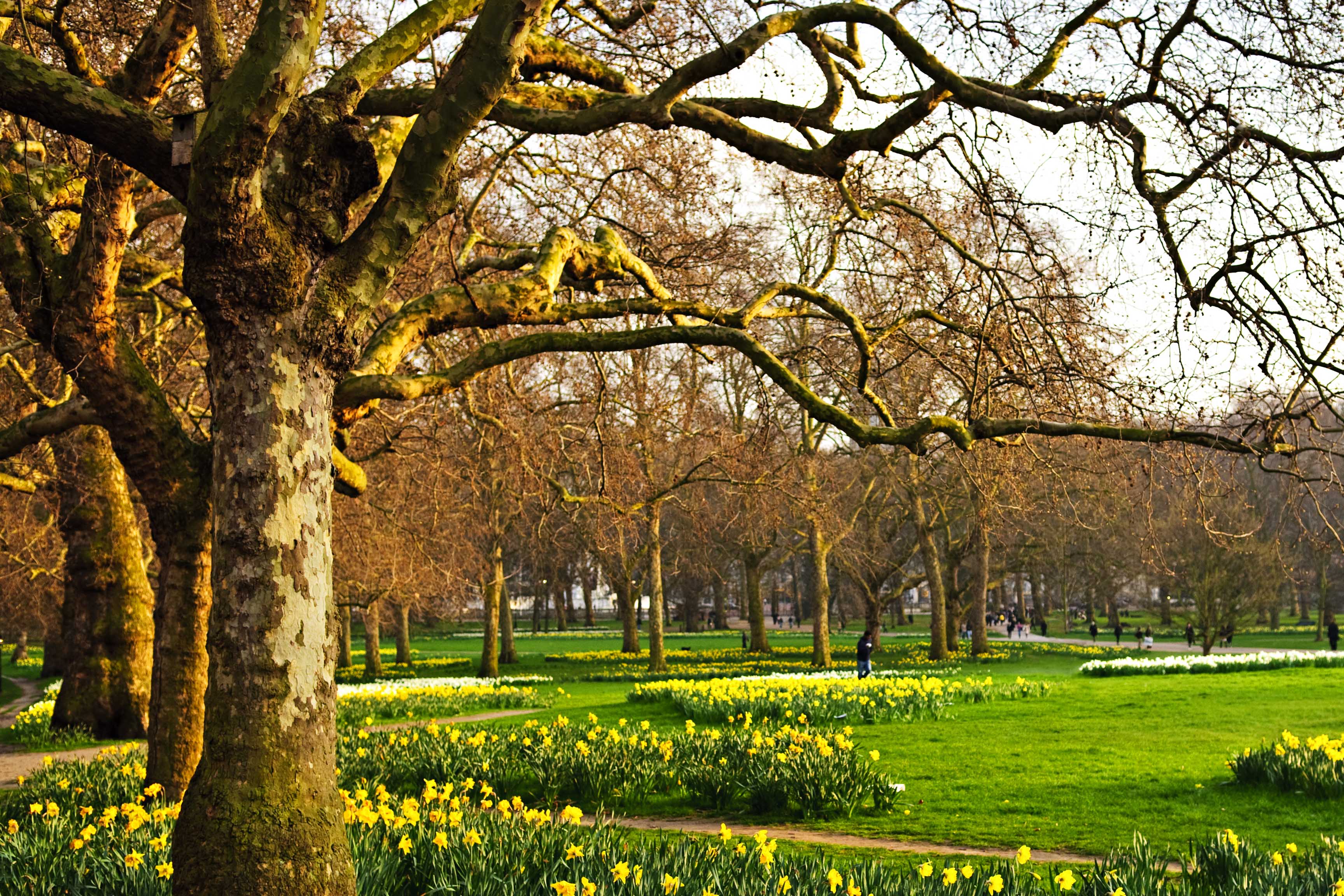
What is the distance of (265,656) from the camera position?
4020 mm

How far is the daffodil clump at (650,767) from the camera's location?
8453 millimetres

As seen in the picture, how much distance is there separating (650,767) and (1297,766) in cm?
527

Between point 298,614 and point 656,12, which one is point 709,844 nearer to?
point 298,614

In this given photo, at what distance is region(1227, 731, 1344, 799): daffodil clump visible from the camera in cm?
840

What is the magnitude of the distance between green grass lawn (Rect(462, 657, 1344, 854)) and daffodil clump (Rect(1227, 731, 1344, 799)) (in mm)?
133

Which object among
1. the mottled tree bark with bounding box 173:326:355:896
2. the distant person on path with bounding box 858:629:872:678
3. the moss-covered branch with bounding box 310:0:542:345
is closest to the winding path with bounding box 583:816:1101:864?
the mottled tree bark with bounding box 173:326:355:896

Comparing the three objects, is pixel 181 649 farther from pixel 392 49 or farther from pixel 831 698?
pixel 831 698

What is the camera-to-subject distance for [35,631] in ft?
221

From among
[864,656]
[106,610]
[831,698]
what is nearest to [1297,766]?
[831,698]

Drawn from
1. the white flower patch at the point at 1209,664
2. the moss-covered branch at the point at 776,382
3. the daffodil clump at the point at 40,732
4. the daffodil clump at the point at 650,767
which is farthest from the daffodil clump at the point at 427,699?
the white flower patch at the point at 1209,664

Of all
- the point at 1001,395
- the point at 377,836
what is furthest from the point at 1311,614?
the point at 377,836

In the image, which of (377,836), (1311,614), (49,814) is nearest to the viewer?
(377,836)

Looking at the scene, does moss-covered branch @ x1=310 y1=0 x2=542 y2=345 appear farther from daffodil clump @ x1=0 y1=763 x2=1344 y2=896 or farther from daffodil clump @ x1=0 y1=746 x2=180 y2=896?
daffodil clump @ x1=0 y1=746 x2=180 y2=896

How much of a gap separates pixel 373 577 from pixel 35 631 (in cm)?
5684
